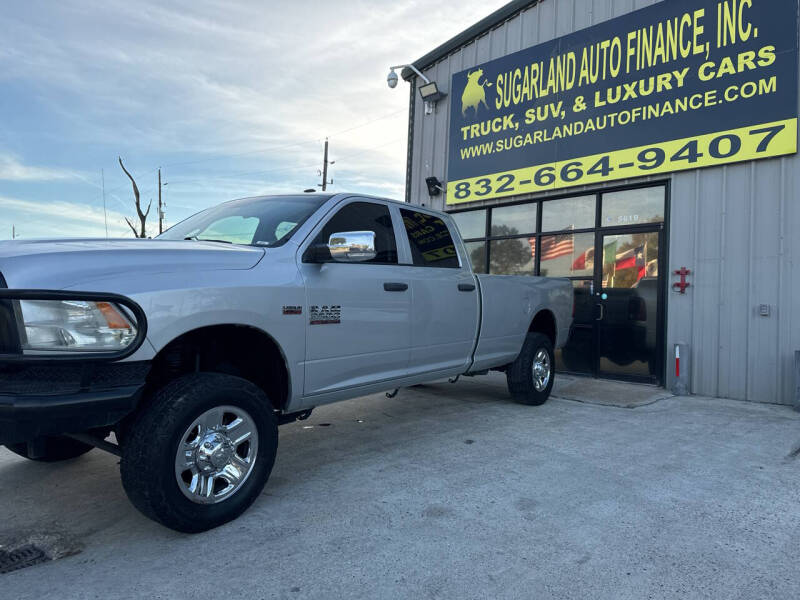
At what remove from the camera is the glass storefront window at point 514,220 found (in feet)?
30.3

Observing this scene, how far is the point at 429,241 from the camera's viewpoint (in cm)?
477

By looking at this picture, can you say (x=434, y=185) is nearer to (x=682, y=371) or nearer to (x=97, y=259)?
(x=682, y=371)

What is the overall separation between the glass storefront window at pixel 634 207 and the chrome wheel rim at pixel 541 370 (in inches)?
115

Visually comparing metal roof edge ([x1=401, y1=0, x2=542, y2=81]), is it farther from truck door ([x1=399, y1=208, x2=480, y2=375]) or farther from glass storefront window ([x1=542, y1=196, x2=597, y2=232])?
truck door ([x1=399, y1=208, x2=480, y2=375])

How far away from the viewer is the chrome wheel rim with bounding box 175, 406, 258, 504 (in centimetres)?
280

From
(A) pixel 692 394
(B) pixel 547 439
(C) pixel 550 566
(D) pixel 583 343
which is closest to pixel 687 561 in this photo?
(C) pixel 550 566

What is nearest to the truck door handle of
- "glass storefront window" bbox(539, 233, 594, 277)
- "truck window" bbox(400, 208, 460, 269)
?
"truck window" bbox(400, 208, 460, 269)

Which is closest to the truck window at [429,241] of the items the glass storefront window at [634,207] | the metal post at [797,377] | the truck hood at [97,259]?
the truck hood at [97,259]

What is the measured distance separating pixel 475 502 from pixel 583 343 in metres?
5.65

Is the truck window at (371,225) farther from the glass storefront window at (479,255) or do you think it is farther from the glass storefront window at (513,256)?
the glass storefront window at (479,255)

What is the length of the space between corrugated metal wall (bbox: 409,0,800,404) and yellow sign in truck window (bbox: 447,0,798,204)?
1.09 feet

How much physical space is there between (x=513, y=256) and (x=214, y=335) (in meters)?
7.07

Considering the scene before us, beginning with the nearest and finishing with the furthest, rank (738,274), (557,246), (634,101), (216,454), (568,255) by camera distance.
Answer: (216,454) → (738,274) → (634,101) → (568,255) → (557,246)


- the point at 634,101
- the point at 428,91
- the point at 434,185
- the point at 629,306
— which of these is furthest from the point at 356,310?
the point at 428,91
